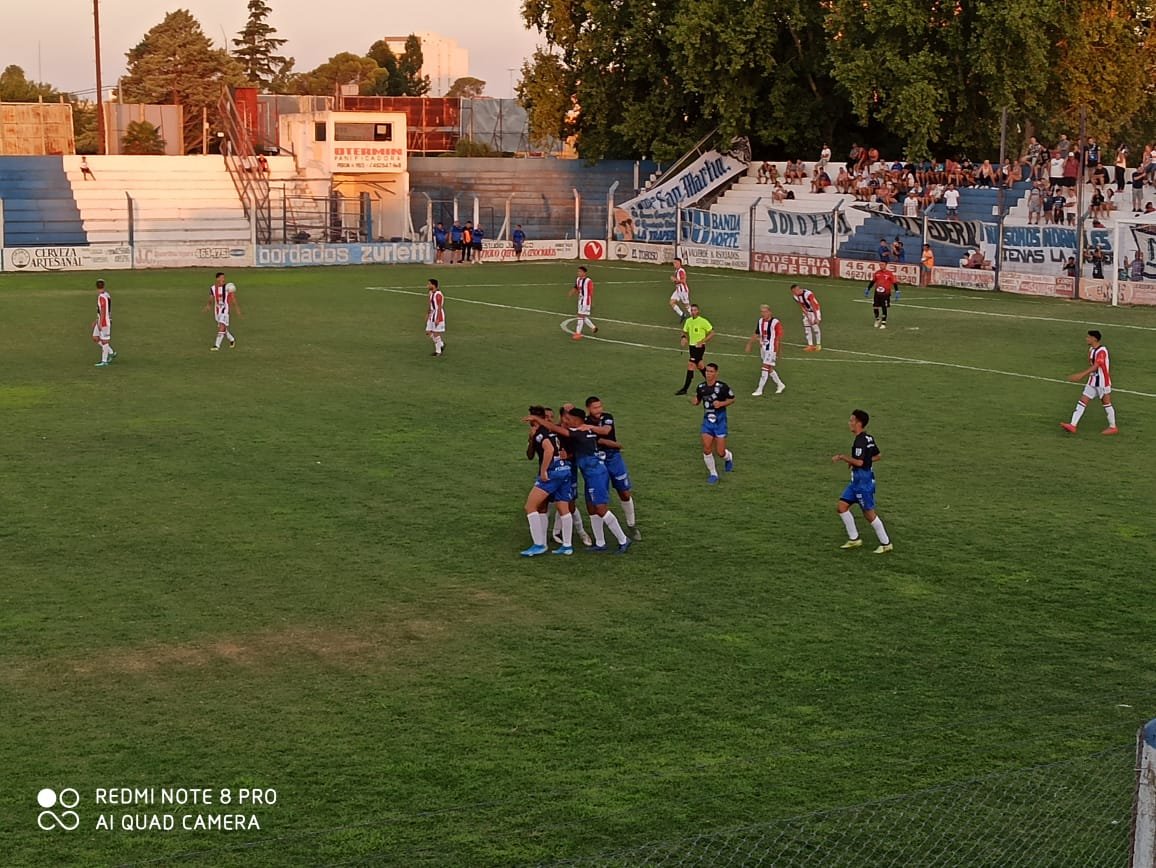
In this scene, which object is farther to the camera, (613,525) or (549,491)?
(613,525)

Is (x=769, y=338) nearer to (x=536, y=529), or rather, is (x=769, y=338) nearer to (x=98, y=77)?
(x=536, y=529)

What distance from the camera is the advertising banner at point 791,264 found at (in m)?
56.8

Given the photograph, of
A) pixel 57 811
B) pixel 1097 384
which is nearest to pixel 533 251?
pixel 1097 384

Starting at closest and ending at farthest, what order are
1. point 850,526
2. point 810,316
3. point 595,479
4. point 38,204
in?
point 595,479
point 850,526
point 810,316
point 38,204

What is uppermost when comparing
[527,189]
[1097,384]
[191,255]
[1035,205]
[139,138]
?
[139,138]

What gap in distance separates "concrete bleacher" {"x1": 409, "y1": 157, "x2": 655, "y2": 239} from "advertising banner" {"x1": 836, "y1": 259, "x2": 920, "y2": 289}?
18.8 m

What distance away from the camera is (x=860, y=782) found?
1097 cm

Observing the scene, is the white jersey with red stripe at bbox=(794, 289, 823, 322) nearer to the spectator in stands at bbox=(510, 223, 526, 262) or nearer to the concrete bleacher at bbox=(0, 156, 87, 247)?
the spectator in stands at bbox=(510, 223, 526, 262)

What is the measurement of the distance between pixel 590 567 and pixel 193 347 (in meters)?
21.0

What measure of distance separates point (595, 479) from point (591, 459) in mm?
230

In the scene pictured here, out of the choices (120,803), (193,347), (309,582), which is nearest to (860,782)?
(120,803)

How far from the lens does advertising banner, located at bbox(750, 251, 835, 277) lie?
186ft

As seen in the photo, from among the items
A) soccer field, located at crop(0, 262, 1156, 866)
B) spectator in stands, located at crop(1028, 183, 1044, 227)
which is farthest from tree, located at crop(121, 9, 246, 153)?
soccer field, located at crop(0, 262, 1156, 866)

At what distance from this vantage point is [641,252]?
65688mm
